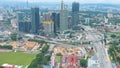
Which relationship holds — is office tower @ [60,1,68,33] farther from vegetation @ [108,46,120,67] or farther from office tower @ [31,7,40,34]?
vegetation @ [108,46,120,67]

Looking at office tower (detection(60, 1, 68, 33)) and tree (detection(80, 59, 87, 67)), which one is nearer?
tree (detection(80, 59, 87, 67))

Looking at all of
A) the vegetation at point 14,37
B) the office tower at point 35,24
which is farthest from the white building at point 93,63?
the office tower at point 35,24

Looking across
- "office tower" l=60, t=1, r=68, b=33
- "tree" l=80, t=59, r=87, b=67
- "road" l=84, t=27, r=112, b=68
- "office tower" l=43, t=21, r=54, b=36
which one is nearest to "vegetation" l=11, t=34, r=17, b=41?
"office tower" l=43, t=21, r=54, b=36

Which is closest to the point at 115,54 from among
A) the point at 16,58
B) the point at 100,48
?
the point at 100,48

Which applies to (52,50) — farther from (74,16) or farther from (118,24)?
(118,24)

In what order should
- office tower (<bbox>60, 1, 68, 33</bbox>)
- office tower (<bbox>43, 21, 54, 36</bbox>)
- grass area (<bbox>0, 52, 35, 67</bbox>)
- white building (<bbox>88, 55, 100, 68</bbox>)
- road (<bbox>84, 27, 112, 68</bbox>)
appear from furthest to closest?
office tower (<bbox>60, 1, 68, 33</bbox>) → office tower (<bbox>43, 21, 54, 36</bbox>) → grass area (<bbox>0, 52, 35, 67</bbox>) → road (<bbox>84, 27, 112, 68</bbox>) → white building (<bbox>88, 55, 100, 68</bbox>)

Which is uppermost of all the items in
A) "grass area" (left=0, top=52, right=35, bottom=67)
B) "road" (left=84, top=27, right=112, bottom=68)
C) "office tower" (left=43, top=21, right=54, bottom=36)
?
"office tower" (left=43, top=21, right=54, bottom=36)

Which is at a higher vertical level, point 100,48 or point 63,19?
point 63,19

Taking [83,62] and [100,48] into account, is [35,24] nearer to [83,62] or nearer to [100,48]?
[100,48]
